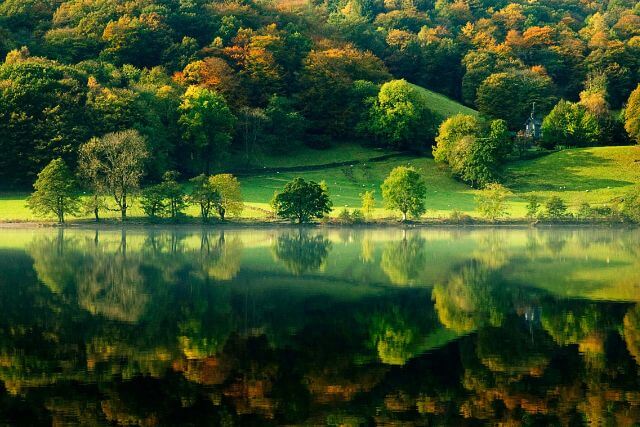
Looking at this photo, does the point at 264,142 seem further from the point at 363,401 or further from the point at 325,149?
the point at 363,401

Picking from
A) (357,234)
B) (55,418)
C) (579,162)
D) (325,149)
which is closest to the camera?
(55,418)

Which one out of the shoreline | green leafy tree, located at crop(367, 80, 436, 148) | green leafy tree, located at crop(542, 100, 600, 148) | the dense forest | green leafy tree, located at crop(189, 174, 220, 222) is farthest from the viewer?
green leafy tree, located at crop(542, 100, 600, 148)

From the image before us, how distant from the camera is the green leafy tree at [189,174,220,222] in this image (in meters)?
61.0

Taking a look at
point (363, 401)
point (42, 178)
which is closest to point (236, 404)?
point (363, 401)

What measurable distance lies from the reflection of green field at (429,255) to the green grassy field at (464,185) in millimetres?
6932

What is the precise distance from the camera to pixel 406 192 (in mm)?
61719

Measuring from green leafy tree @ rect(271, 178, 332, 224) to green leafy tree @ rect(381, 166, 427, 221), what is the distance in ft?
15.1

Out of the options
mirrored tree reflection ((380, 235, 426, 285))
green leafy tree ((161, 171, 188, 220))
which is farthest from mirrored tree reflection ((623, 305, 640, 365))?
green leafy tree ((161, 171, 188, 220))

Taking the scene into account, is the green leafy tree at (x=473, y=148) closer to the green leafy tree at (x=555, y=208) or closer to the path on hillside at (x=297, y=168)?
the path on hillside at (x=297, y=168)

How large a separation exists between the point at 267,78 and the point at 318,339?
73779 millimetres

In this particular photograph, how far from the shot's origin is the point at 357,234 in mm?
57844

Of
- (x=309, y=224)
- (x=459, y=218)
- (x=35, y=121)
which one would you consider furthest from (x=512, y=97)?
(x=35, y=121)

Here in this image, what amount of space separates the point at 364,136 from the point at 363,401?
7594cm

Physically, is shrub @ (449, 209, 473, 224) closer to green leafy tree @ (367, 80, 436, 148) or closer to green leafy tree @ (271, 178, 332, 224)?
green leafy tree @ (271, 178, 332, 224)
